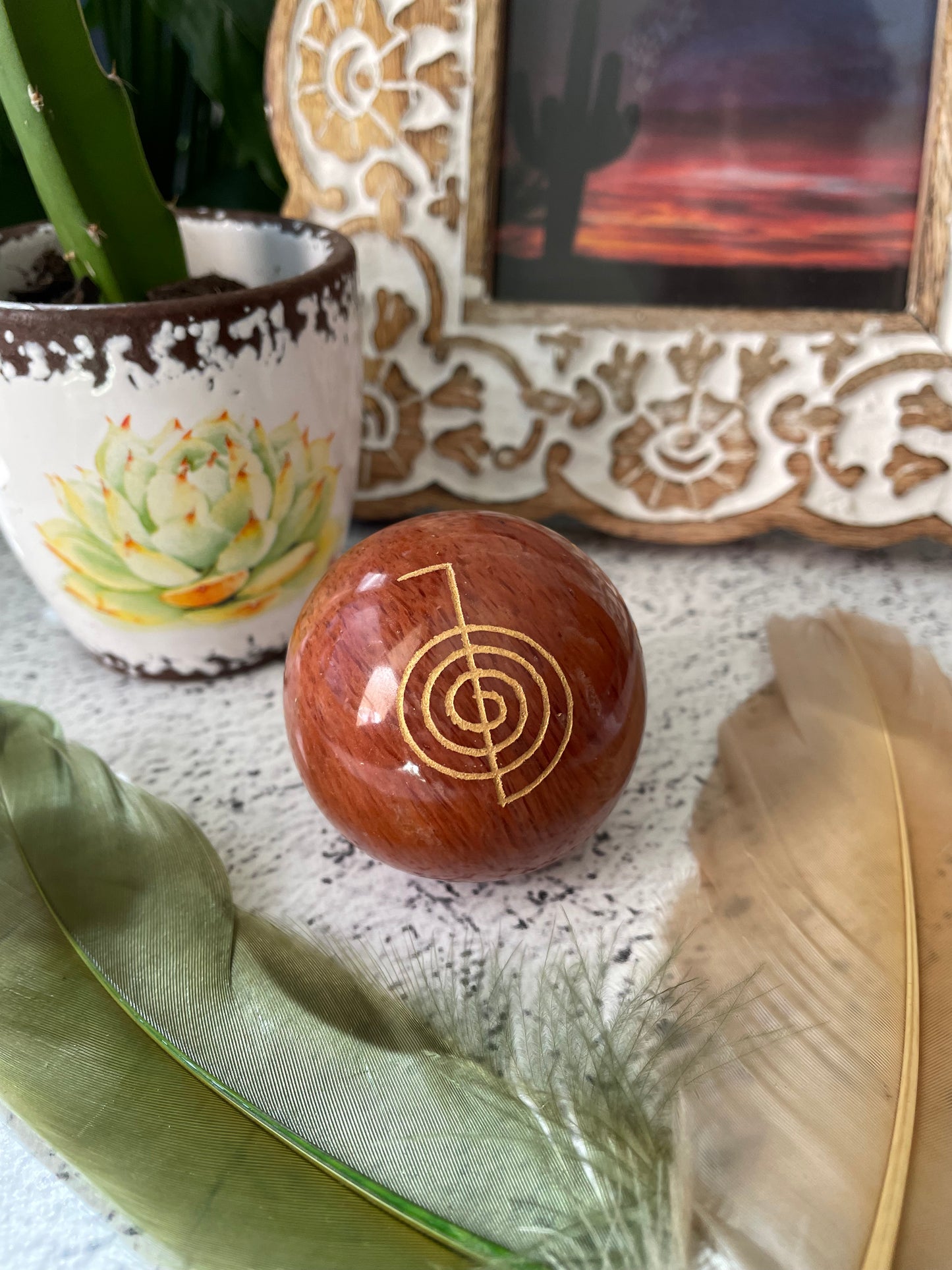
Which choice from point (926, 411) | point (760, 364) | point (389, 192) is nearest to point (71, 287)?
point (389, 192)

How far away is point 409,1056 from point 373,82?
0.55 metres

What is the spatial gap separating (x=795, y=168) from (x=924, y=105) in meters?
0.08

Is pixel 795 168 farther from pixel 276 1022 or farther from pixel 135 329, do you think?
pixel 276 1022

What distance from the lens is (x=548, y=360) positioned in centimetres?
67

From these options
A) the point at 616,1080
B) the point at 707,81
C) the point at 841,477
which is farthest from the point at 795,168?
the point at 616,1080

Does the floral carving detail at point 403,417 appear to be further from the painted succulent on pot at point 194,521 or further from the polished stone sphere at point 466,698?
the polished stone sphere at point 466,698

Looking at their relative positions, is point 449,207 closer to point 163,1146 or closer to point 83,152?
point 83,152

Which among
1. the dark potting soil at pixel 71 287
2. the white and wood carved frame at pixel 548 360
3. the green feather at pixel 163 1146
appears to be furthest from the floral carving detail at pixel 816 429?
the green feather at pixel 163 1146

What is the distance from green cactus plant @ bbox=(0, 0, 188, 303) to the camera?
1.55 ft

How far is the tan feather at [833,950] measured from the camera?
1.10 feet

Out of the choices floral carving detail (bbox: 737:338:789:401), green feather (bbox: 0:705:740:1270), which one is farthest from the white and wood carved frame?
green feather (bbox: 0:705:740:1270)

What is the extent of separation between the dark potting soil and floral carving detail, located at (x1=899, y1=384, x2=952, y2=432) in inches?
16.3

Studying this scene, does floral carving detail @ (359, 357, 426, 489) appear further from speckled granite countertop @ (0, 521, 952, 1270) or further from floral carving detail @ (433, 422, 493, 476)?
speckled granite countertop @ (0, 521, 952, 1270)

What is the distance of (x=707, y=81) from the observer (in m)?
0.59
